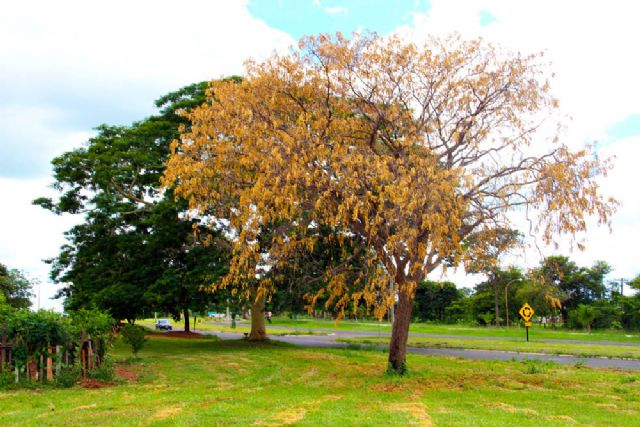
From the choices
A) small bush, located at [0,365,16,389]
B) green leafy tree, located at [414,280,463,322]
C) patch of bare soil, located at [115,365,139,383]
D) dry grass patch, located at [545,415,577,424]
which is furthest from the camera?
green leafy tree, located at [414,280,463,322]

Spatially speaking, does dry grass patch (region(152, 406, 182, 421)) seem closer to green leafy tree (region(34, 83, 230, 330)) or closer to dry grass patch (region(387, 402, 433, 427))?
dry grass patch (region(387, 402, 433, 427))

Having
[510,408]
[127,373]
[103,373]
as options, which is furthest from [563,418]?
[127,373]

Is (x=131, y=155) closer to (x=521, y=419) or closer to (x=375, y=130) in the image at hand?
(x=375, y=130)

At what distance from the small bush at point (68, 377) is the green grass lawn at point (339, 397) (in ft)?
2.30

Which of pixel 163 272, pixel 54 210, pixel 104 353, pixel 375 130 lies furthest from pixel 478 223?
pixel 54 210

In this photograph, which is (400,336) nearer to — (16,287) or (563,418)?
(563,418)

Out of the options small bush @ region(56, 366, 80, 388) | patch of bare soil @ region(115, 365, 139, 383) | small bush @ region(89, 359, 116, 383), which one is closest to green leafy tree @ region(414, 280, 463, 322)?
patch of bare soil @ region(115, 365, 139, 383)

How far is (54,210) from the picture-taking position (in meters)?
28.2

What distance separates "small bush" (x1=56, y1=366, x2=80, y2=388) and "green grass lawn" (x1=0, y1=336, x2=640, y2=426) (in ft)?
2.30

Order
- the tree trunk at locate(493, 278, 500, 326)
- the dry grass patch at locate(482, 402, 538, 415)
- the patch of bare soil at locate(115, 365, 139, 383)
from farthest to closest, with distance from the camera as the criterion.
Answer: the tree trunk at locate(493, 278, 500, 326) → the patch of bare soil at locate(115, 365, 139, 383) → the dry grass patch at locate(482, 402, 538, 415)

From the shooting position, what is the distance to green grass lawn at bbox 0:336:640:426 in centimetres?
1020

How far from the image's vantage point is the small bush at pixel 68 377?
14.6 metres

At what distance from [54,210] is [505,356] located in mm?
21895

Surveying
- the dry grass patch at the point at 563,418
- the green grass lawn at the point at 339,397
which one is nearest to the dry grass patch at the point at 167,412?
the green grass lawn at the point at 339,397
